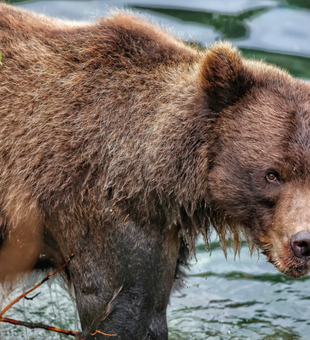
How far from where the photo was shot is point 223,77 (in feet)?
20.7

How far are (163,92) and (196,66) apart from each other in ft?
1.33

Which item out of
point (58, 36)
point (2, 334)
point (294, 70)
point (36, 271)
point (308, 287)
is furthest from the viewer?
point (294, 70)

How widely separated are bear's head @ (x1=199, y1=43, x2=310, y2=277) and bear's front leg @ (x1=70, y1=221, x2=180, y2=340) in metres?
0.69

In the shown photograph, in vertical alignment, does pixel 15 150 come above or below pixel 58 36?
below

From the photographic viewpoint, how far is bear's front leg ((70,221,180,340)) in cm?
652

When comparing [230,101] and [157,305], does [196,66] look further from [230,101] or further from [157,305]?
[157,305]

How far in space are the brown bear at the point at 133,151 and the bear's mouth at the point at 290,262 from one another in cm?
2

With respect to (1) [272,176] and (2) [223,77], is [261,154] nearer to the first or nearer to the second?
(1) [272,176]

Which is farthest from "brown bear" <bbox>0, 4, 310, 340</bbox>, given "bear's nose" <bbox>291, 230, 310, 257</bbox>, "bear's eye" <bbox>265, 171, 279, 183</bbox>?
"bear's nose" <bbox>291, 230, 310, 257</bbox>

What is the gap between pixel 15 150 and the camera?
21.7 ft

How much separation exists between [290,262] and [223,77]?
1659 mm

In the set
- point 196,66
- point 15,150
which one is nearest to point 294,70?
point 196,66

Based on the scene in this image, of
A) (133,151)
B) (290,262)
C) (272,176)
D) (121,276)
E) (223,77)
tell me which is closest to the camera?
(290,262)

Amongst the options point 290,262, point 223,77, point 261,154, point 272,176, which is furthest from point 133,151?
point 290,262
